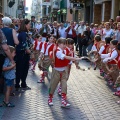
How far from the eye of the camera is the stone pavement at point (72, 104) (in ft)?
22.4

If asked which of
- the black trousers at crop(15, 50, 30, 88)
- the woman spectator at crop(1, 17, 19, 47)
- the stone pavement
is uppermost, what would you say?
the woman spectator at crop(1, 17, 19, 47)

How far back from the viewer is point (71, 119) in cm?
663

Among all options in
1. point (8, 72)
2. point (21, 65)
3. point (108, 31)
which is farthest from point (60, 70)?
point (108, 31)

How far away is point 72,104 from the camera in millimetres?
7781

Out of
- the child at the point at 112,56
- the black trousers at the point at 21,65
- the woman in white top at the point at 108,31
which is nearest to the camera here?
the black trousers at the point at 21,65

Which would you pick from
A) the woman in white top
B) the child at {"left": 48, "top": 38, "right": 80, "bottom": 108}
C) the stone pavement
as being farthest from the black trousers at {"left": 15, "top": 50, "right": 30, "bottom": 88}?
the woman in white top

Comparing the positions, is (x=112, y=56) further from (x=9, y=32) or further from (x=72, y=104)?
(x=9, y=32)

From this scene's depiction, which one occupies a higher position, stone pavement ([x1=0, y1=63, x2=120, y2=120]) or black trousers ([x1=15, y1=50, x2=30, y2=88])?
black trousers ([x1=15, y1=50, x2=30, y2=88])

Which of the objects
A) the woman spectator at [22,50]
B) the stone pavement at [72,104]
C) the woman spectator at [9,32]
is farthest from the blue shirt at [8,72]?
the woman spectator at [22,50]

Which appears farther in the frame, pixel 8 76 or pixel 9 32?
pixel 9 32

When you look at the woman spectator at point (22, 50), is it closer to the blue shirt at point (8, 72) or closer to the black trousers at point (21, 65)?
the black trousers at point (21, 65)

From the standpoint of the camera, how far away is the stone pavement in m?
6.82

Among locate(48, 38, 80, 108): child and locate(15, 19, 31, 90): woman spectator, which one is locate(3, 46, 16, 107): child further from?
locate(15, 19, 31, 90): woman spectator

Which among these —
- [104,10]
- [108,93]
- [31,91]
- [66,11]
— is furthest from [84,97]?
[66,11]
